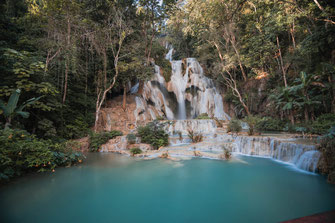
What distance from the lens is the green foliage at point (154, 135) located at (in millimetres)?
8797

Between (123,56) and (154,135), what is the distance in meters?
6.22

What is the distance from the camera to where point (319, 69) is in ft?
30.6

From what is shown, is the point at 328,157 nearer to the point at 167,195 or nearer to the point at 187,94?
the point at 167,195

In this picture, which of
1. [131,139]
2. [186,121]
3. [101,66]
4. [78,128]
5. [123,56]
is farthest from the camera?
[101,66]

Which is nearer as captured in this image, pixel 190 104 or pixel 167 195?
pixel 167 195

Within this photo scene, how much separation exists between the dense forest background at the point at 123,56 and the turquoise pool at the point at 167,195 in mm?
3476

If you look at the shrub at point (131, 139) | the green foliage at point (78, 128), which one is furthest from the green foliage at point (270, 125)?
the green foliage at point (78, 128)

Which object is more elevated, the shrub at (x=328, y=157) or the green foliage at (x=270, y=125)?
the green foliage at (x=270, y=125)

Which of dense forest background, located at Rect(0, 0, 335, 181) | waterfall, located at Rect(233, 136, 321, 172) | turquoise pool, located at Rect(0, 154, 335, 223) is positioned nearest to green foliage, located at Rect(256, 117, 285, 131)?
dense forest background, located at Rect(0, 0, 335, 181)

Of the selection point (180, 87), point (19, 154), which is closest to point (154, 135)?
point (19, 154)

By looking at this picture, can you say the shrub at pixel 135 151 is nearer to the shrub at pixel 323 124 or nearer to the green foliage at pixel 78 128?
the green foliage at pixel 78 128

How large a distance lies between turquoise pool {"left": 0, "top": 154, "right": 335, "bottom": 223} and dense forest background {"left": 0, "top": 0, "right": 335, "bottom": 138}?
348 cm

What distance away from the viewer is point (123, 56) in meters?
11.2

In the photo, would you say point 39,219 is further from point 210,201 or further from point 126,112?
point 126,112
